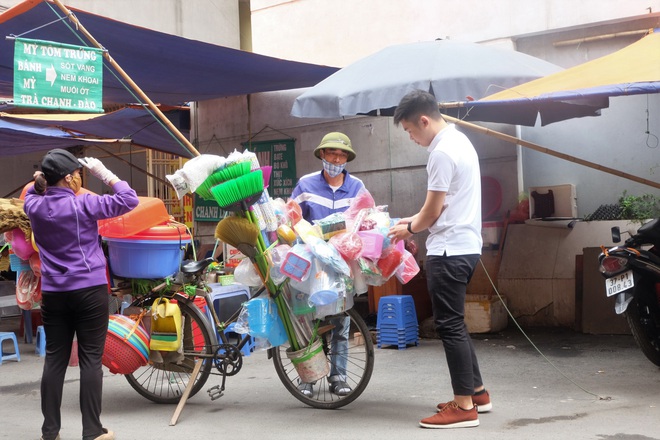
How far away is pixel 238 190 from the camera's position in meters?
4.63

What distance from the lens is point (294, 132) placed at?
397 inches

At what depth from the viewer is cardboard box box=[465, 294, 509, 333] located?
7922 mm

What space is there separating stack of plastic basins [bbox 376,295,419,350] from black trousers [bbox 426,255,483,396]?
2.88 meters

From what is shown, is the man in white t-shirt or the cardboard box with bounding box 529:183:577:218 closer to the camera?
the man in white t-shirt

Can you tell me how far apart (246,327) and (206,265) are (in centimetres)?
72

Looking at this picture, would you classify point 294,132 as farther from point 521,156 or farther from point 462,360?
point 462,360

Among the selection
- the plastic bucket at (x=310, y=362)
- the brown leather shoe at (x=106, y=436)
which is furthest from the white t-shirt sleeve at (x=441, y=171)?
the brown leather shoe at (x=106, y=436)

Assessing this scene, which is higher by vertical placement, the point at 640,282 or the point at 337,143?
the point at 337,143

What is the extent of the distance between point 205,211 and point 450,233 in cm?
709

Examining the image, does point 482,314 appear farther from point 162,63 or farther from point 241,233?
point 162,63

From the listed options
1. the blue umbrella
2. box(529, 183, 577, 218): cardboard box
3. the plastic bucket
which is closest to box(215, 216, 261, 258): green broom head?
the plastic bucket

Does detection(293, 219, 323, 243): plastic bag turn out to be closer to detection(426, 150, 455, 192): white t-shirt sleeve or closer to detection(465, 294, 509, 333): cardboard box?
detection(426, 150, 455, 192): white t-shirt sleeve

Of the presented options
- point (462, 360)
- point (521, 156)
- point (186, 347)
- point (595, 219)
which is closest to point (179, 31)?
point (521, 156)

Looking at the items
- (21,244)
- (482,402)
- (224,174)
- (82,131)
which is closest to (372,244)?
(224,174)
